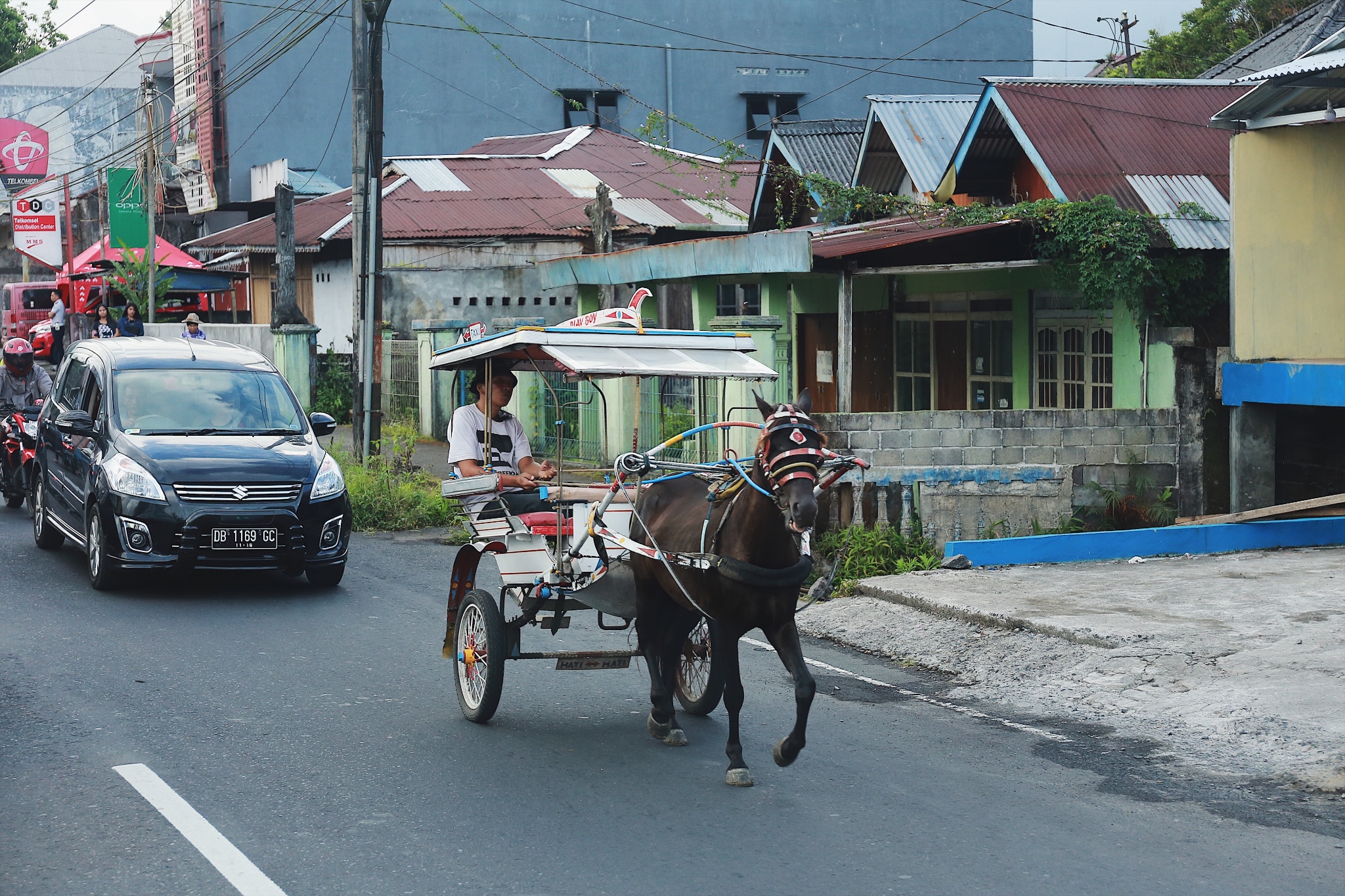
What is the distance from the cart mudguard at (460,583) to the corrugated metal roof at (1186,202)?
9.19 meters

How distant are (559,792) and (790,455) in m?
1.83

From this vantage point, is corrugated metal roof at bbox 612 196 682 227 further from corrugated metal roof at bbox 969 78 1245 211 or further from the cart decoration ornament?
the cart decoration ornament

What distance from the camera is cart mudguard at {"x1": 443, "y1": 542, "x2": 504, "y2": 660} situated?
25.5ft

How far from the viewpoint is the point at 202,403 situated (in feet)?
38.8

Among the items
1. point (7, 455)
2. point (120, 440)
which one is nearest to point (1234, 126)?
point (120, 440)

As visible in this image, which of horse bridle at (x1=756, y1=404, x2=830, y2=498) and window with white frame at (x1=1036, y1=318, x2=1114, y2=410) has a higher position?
window with white frame at (x1=1036, y1=318, x2=1114, y2=410)

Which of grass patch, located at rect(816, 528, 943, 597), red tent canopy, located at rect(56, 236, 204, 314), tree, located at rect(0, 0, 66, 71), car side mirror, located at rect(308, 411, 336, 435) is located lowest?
grass patch, located at rect(816, 528, 943, 597)

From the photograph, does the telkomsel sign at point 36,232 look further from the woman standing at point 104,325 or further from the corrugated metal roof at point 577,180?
the corrugated metal roof at point 577,180

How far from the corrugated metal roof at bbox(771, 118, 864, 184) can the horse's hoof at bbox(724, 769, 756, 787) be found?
16.0 metres

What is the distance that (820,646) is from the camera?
9.85m

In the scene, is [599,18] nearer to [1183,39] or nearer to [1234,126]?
[1183,39]

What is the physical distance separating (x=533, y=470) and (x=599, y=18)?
34834 mm

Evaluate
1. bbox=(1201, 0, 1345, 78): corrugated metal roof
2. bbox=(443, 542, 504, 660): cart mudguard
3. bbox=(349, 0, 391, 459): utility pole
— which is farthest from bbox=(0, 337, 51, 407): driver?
bbox=(1201, 0, 1345, 78): corrugated metal roof

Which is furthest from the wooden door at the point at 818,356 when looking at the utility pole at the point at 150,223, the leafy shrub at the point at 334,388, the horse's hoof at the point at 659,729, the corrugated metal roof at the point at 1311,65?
the utility pole at the point at 150,223
